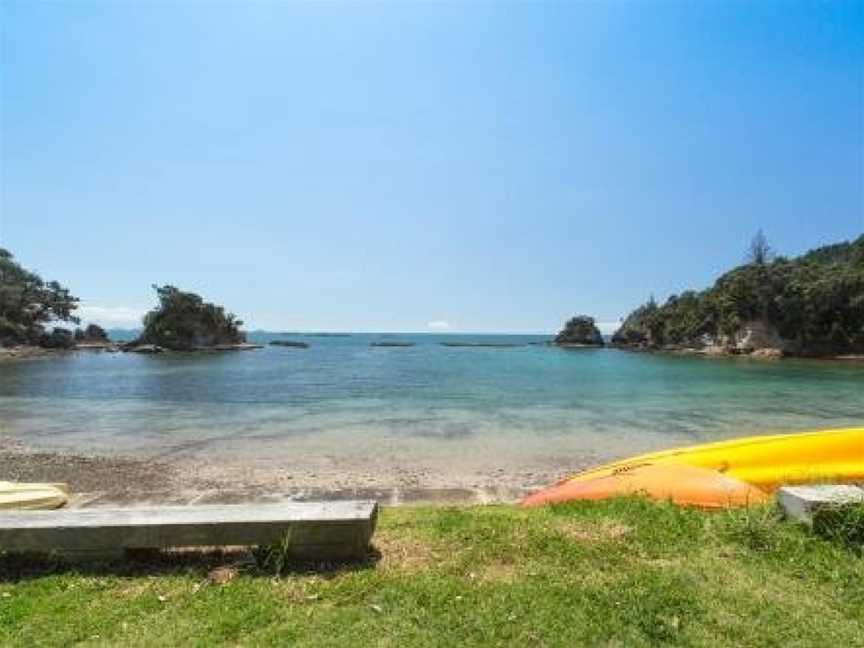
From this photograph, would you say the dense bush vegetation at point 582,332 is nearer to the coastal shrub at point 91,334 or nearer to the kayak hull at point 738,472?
the coastal shrub at point 91,334

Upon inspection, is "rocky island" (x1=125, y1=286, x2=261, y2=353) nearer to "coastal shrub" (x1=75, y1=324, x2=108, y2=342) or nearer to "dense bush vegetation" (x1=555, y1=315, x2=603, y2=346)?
"coastal shrub" (x1=75, y1=324, x2=108, y2=342)

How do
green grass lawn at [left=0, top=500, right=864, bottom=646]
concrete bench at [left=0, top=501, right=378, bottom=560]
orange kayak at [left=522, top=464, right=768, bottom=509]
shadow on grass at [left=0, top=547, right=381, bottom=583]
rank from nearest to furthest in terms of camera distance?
green grass lawn at [left=0, top=500, right=864, bottom=646]
shadow on grass at [left=0, top=547, right=381, bottom=583]
concrete bench at [left=0, top=501, right=378, bottom=560]
orange kayak at [left=522, top=464, right=768, bottom=509]

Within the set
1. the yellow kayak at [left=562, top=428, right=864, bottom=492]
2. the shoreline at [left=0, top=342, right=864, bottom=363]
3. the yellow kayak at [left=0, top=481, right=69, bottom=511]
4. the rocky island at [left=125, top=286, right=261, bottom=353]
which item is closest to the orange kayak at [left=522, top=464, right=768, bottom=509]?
the yellow kayak at [left=562, top=428, right=864, bottom=492]

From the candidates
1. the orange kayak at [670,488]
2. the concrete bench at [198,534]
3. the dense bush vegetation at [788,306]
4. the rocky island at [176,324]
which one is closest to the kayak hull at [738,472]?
the orange kayak at [670,488]

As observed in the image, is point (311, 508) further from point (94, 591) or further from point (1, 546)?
point (1, 546)

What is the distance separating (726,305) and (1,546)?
305ft

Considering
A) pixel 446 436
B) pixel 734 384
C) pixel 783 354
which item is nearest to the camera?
pixel 446 436

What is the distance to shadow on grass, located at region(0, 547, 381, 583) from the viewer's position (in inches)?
189

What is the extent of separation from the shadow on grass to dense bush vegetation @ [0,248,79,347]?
92.9m

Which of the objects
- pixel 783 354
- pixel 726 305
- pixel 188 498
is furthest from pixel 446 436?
pixel 726 305

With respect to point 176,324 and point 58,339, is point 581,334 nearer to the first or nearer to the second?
point 176,324

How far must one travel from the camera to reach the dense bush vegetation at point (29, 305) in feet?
276

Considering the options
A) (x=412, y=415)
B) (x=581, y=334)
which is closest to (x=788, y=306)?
(x=581, y=334)

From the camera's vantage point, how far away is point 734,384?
1500 inches
